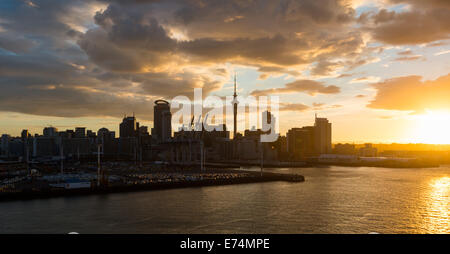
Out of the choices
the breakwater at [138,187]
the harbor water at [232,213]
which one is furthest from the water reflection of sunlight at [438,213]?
the breakwater at [138,187]

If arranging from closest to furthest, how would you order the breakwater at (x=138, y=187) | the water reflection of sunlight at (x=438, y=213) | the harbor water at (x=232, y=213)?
the harbor water at (x=232, y=213) < the water reflection of sunlight at (x=438, y=213) < the breakwater at (x=138, y=187)

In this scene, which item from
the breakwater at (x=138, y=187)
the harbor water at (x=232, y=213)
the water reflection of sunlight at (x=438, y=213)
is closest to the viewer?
the harbor water at (x=232, y=213)

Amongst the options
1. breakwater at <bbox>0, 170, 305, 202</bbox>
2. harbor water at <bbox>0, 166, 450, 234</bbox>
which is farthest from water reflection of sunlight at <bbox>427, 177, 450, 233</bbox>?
breakwater at <bbox>0, 170, 305, 202</bbox>

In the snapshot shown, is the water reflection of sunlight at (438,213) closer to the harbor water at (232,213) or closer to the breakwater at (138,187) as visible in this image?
the harbor water at (232,213)

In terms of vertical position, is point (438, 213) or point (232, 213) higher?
point (232, 213)

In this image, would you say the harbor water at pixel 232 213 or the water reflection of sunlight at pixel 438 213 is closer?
the harbor water at pixel 232 213

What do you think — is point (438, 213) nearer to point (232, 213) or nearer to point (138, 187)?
point (232, 213)

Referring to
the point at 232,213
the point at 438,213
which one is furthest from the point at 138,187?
the point at 438,213
